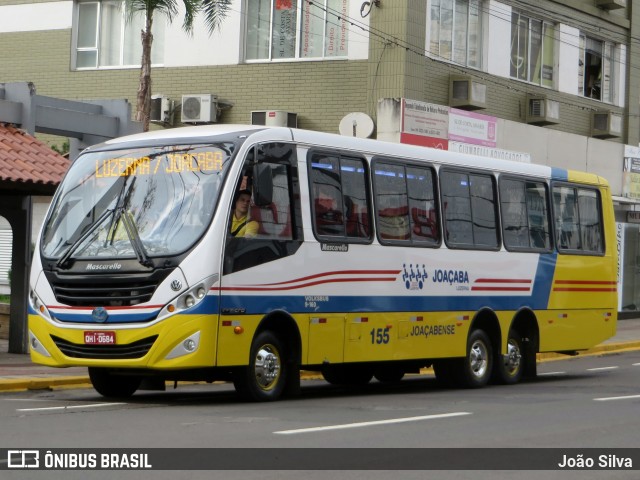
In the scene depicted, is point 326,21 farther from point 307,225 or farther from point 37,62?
point 307,225

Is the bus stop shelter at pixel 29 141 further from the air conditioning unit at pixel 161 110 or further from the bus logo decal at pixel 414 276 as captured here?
the air conditioning unit at pixel 161 110

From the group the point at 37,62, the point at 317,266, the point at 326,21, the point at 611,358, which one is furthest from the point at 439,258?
the point at 37,62

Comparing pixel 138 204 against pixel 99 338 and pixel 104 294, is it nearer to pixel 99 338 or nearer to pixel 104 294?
pixel 104 294

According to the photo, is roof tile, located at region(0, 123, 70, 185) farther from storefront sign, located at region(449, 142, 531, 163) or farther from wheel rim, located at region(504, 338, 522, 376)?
storefront sign, located at region(449, 142, 531, 163)

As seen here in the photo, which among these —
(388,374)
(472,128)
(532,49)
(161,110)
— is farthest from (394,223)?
(532,49)

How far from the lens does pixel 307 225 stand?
1544 cm

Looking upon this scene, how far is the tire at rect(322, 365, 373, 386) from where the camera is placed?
18.7 m

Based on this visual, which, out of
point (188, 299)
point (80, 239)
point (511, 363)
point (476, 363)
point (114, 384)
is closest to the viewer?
point (188, 299)

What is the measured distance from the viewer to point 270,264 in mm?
14859

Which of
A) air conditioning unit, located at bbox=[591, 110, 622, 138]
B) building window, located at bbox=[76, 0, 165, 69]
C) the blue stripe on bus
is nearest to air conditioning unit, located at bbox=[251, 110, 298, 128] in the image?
building window, located at bbox=[76, 0, 165, 69]

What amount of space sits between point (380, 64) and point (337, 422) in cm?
1719

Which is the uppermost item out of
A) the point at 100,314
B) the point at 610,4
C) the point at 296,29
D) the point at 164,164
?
the point at 610,4

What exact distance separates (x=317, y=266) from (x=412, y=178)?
8.61 ft

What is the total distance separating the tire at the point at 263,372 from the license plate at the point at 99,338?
57.0 inches
